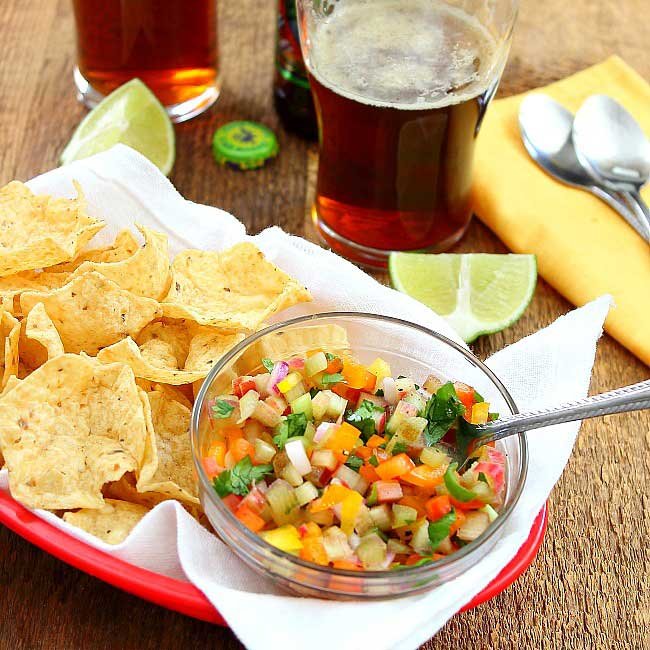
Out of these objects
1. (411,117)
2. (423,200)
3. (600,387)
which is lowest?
(600,387)

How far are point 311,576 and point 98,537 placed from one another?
11.4 inches

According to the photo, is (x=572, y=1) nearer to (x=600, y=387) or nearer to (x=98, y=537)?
(x=600, y=387)

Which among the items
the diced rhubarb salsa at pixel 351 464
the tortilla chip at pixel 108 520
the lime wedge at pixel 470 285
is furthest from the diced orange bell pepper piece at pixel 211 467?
the lime wedge at pixel 470 285

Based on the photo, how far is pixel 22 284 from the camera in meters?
1.56

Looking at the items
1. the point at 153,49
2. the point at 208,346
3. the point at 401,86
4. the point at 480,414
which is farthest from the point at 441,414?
the point at 153,49

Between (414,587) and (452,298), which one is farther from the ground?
(414,587)

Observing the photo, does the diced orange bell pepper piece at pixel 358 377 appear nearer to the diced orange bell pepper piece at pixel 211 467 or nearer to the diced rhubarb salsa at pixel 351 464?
the diced rhubarb salsa at pixel 351 464

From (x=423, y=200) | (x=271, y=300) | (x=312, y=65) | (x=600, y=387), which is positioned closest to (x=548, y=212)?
(x=423, y=200)

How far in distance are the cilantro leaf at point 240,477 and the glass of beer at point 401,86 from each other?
0.78 meters

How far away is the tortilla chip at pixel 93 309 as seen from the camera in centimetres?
146

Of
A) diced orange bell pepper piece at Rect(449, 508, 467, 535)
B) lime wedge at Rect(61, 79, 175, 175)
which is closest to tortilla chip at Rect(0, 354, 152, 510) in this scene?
diced orange bell pepper piece at Rect(449, 508, 467, 535)

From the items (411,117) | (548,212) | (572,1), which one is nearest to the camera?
(411,117)

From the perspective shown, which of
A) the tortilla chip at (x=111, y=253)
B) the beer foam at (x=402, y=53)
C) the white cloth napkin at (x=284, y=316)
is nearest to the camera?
the white cloth napkin at (x=284, y=316)

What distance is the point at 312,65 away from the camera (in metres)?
1.85
